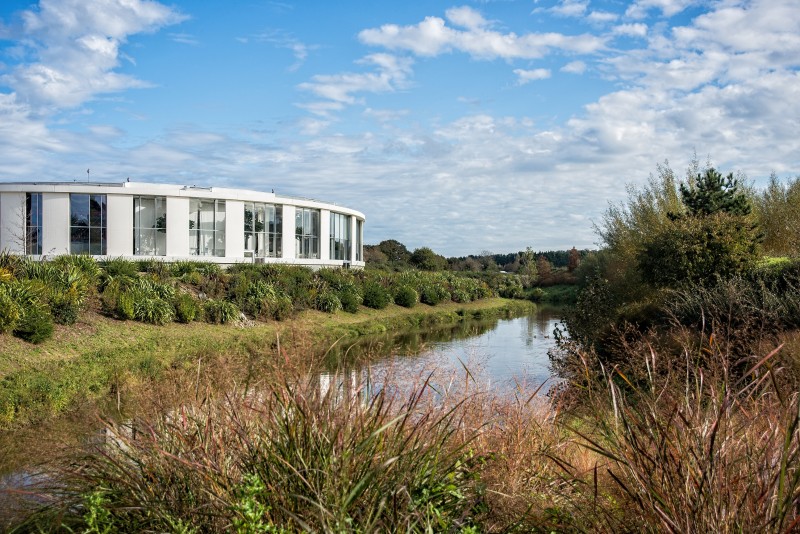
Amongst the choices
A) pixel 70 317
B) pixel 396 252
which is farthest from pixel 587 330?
pixel 396 252

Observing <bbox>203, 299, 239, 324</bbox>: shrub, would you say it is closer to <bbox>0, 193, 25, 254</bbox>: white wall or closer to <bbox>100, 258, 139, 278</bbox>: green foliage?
<bbox>100, 258, 139, 278</bbox>: green foliage

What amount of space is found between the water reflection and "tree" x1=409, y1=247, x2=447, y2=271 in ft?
→ 47.5

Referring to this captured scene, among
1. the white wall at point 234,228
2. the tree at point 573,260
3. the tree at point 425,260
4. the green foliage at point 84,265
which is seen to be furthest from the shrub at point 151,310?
the tree at point 573,260

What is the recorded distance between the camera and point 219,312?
20953 millimetres

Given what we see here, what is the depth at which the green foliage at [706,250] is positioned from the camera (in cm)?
1606

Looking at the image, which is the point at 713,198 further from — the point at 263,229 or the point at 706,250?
the point at 263,229

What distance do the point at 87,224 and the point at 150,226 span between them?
8.31 ft

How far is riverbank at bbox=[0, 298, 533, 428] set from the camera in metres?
10.4

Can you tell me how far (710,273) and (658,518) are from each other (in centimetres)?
1485

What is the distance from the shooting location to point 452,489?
3.68 m

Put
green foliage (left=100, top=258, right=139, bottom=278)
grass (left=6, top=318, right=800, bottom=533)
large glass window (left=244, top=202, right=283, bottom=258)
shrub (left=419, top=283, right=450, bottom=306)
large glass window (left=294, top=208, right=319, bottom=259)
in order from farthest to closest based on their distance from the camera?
shrub (left=419, top=283, right=450, bottom=306), large glass window (left=294, top=208, right=319, bottom=259), large glass window (left=244, top=202, right=283, bottom=258), green foliage (left=100, top=258, right=139, bottom=278), grass (left=6, top=318, right=800, bottom=533)

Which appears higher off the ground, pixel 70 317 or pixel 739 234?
pixel 739 234

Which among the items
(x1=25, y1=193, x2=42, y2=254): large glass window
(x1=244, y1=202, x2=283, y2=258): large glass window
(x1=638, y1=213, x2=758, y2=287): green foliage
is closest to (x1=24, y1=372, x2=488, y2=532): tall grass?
(x1=638, y1=213, x2=758, y2=287): green foliage

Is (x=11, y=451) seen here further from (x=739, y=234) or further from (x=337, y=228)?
(x=337, y=228)
